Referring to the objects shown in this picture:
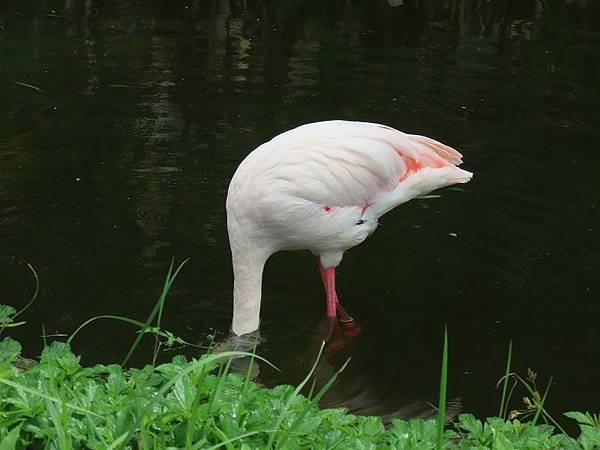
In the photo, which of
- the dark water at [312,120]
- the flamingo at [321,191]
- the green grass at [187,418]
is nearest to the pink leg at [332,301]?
the flamingo at [321,191]

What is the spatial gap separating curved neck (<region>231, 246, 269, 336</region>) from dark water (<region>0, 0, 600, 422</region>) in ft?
0.43

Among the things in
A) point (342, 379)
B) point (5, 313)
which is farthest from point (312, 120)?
point (5, 313)

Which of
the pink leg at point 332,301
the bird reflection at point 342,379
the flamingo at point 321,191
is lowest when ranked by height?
the bird reflection at point 342,379

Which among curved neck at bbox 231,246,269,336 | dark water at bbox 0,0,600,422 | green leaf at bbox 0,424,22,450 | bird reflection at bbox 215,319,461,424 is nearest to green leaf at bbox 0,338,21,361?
green leaf at bbox 0,424,22,450

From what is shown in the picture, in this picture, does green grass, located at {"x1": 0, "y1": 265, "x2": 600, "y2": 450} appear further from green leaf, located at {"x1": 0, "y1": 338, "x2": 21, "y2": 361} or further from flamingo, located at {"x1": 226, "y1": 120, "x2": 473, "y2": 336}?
flamingo, located at {"x1": 226, "y1": 120, "x2": 473, "y2": 336}

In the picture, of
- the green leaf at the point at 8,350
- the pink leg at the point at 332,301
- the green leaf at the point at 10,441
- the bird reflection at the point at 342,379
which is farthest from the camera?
the pink leg at the point at 332,301

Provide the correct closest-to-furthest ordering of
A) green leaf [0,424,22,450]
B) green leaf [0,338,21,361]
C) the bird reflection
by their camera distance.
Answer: green leaf [0,424,22,450]
green leaf [0,338,21,361]
the bird reflection

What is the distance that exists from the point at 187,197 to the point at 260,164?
1394 mm

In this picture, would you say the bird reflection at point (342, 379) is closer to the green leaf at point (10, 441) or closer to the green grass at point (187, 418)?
the green grass at point (187, 418)

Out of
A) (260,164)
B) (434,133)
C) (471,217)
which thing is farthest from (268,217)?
(434,133)

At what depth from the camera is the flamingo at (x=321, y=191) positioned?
188 inches

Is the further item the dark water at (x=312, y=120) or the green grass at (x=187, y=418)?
the dark water at (x=312, y=120)

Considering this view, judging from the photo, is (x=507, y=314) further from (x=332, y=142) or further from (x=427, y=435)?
(x=427, y=435)

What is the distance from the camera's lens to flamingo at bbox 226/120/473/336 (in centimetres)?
477
